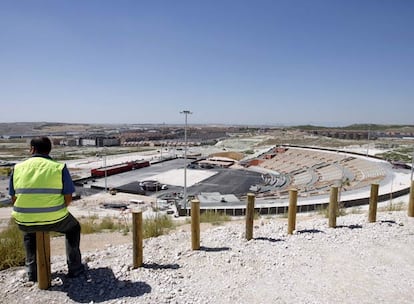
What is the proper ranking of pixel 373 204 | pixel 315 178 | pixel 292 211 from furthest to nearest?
pixel 315 178
pixel 373 204
pixel 292 211

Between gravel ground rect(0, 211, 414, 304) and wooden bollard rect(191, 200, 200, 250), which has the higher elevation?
wooden bollard rect(191, 200, 200, 250)

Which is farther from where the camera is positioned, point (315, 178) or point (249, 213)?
point (315, 178)

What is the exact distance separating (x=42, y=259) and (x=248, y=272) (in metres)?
3.42

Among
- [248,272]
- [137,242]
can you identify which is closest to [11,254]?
[137,242]

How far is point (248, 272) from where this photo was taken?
541 centimetres

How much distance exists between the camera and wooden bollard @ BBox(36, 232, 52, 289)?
4590 mm

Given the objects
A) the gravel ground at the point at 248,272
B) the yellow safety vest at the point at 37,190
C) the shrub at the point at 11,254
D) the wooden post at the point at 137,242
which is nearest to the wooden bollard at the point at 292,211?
the gravel ground at the point at 248,272

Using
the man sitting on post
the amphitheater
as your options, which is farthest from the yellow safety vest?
the amphitheater

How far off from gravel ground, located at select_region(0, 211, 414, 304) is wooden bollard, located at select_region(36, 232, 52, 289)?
0.14 m

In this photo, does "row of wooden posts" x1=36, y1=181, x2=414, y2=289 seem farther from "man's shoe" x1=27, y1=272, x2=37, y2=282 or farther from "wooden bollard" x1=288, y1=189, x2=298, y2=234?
"man's shoe" x1=27, y1=272, x2=37, y2=282

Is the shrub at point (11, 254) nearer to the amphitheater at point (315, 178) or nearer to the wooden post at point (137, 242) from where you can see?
the wooden post at point (137, 242)

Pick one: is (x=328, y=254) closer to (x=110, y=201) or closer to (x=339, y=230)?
(x=339, y=230)

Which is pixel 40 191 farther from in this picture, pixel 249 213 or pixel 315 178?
pixel 315 178

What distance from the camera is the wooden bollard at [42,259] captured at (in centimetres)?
459
